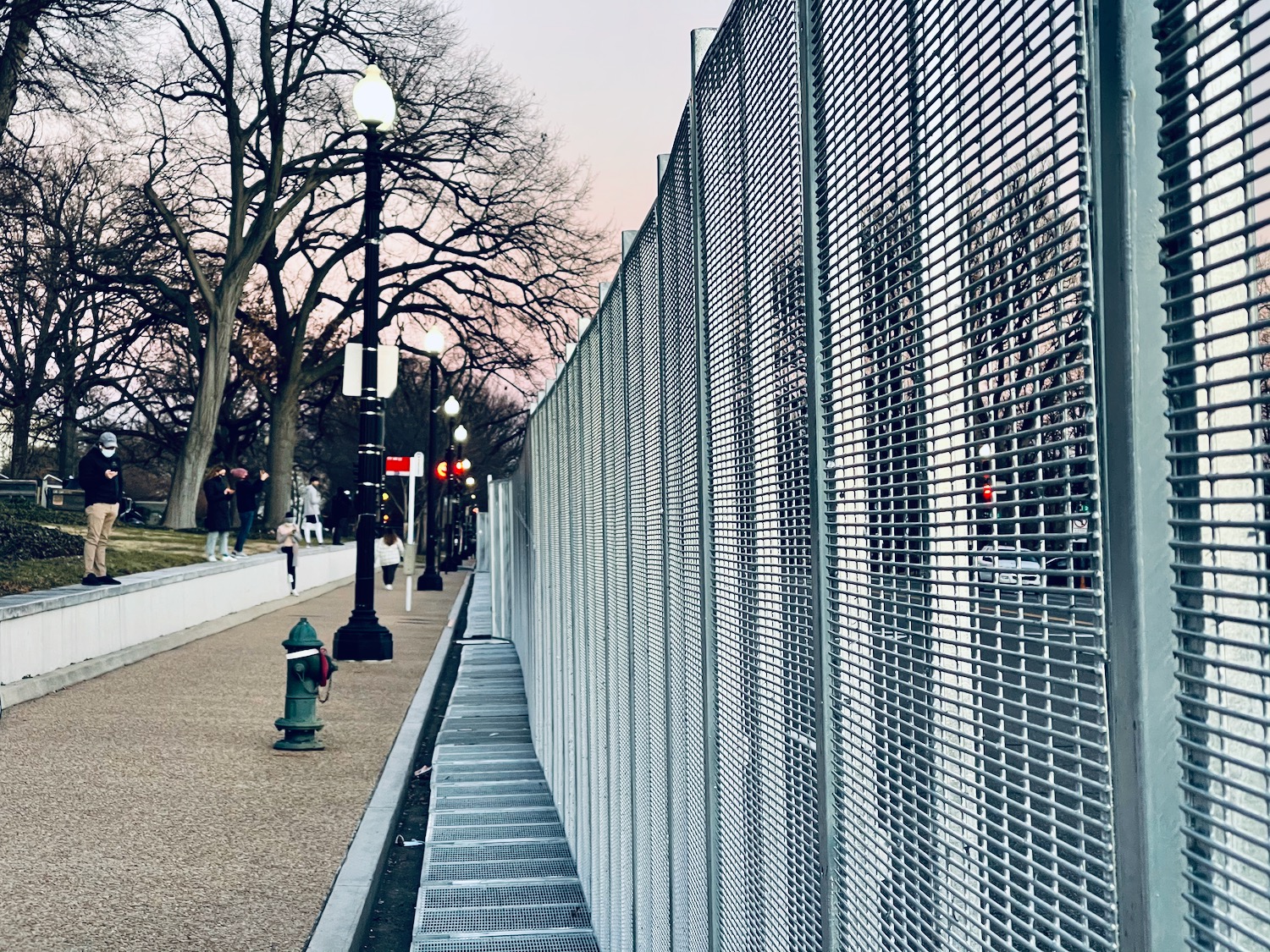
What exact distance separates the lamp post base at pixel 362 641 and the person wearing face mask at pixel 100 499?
8.44 ft

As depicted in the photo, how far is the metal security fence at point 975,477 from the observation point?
1.14m

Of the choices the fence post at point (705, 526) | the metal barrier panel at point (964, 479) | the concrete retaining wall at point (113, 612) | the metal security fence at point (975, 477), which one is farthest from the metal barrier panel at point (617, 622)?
the concrete retaining wall at point (113, 612)

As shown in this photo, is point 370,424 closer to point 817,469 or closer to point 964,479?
point 817,469

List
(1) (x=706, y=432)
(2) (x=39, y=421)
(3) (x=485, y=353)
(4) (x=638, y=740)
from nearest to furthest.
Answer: (1) (x=706, y=432) → (4) (x=638, y=740) → (3) (x=485, y=353) → (2) (x=39, y=421)

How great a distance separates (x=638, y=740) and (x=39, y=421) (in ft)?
160

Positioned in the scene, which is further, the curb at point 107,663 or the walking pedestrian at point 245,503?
the walking pedestrian at point 245,503

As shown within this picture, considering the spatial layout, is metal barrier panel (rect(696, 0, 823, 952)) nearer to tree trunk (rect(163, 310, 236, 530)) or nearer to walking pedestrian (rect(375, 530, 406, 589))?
walking pedestrian (rect(375, 530, 406, 589))

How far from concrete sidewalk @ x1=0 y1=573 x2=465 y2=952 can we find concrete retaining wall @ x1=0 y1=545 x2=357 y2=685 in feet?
1.42

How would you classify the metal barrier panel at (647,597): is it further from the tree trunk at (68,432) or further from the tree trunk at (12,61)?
the tree trunk at (68,432)

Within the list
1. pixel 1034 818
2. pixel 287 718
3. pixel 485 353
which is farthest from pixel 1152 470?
pixel 485 353

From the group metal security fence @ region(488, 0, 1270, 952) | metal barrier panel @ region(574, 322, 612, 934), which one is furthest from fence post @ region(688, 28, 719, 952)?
metal barrier panel @ region(574, 322, 612, 934)

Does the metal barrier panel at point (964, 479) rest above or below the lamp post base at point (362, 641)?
above

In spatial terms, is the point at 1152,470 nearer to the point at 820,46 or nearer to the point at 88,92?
the point at 820,46

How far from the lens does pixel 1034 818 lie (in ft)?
5.24
